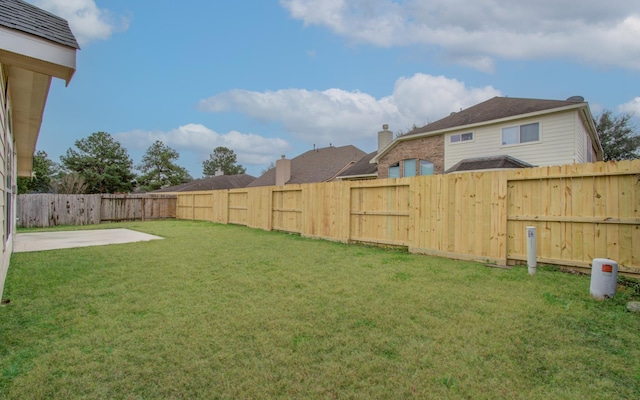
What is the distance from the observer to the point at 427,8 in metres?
9.50

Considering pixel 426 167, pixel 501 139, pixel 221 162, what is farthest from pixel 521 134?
pixel 221 162

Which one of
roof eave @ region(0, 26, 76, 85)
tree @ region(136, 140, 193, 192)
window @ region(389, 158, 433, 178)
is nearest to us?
roof eave @ region(0, 26, 76, 85)

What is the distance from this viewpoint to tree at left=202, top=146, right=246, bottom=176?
5488 cm

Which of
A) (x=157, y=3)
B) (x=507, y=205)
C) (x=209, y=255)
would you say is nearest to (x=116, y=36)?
(x=157, y=3)

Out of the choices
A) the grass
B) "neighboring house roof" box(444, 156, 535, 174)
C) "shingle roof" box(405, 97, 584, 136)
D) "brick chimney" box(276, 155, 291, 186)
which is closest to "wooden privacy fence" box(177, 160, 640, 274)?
the grass

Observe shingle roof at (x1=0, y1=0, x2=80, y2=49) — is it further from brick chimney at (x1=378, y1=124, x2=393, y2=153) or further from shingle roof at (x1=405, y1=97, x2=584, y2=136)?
brick chimney at (x1=378, y1=124, x2=393, y2=153)

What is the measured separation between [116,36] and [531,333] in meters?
13.9

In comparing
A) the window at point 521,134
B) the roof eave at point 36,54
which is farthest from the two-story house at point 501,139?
the roof eave at point 36,54

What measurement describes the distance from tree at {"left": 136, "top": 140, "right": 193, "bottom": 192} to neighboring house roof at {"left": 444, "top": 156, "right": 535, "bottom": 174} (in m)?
38.7

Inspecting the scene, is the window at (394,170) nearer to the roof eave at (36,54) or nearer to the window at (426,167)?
the window at (426,167)

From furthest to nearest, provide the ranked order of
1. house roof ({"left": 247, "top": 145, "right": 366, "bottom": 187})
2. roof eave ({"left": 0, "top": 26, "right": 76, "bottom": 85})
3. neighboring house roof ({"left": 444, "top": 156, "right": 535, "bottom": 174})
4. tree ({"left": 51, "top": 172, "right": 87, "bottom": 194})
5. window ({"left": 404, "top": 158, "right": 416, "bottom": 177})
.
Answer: tree ({"left": 51, "top": 172, "right": 87, "bottom": 194}), house roof ({"left": 247, "top": 145, "right": 366, "bottom": 187}), window ({"left": 404, "top": 158, "right": 416, "bottom": 177}), neighboring house roof ({"left": 444, "top": 156, "right": 535, "bottom": 174}), roof eave ({"left": 0, "top": 26, "right": 76, "bottom": 85})

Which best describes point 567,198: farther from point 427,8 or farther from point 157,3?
point 157,3

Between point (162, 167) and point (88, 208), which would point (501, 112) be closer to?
point (88, 208)

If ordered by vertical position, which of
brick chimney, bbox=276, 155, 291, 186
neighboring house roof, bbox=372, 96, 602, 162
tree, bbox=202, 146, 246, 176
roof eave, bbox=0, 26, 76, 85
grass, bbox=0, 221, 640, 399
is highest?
tree, bbox=202, 146, 246, 176
